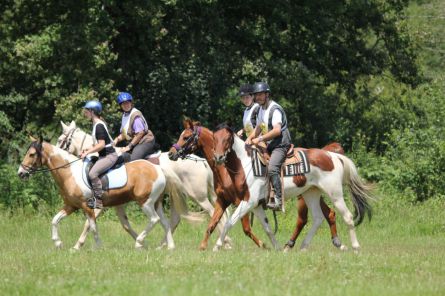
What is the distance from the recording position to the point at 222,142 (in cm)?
1616

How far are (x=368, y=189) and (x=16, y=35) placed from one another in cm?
1333

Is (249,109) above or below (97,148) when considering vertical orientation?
above

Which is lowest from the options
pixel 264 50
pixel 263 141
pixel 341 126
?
pixel 341 126

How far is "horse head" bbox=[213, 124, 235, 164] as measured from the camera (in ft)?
52.4

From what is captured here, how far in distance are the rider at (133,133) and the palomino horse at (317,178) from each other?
238cm

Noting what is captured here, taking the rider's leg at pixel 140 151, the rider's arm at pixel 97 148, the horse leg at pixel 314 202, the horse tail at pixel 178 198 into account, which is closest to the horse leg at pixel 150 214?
the horse tail at pixel 178 198

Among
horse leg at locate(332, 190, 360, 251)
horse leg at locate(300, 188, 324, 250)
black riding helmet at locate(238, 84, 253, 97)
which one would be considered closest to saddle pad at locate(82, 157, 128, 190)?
black riding helmet at locate(238, 84, 253, 97)

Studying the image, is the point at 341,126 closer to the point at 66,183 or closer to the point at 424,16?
the point at 424,16

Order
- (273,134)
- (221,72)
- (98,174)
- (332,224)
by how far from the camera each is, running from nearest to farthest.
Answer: (273,134)
(98,174)
(332,224)
(221,72)

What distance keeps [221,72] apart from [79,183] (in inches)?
483

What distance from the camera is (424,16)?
3991 cm

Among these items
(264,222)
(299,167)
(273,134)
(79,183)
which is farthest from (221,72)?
(273,134)

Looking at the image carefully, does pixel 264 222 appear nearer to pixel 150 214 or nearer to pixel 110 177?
pixel 150 214

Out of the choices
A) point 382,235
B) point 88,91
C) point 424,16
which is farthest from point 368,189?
point 424,16
